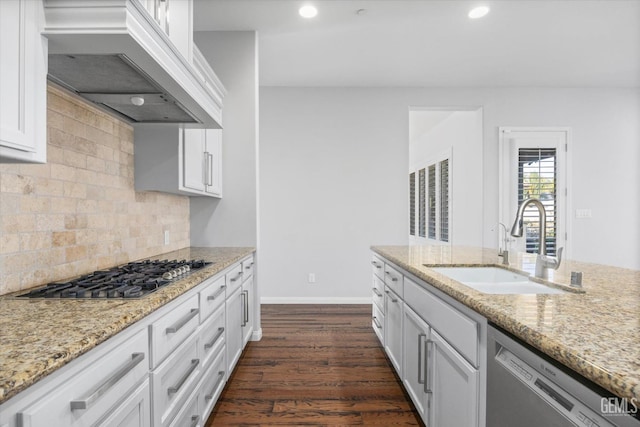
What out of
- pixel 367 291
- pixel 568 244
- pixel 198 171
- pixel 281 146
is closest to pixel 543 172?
pixel 568 244

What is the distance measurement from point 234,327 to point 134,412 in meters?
1.37

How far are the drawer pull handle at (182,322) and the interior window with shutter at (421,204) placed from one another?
21.9ft

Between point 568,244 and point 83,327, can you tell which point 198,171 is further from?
point 568,244

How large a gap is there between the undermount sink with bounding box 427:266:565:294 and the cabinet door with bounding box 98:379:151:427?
4.48 ft

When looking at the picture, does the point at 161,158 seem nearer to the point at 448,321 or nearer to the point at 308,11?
the point at 308,11

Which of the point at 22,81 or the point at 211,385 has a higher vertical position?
the point at 22,81

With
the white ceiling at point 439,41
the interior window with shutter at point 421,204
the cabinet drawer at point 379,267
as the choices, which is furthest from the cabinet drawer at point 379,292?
the interior window with shutter at point 421,204

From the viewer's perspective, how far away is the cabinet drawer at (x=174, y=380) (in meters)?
1.20

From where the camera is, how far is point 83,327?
0.91 m

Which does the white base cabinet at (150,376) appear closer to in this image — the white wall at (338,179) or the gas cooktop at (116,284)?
the gas cooktop at (116,284)

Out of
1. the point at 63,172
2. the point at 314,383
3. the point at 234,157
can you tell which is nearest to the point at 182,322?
the point at 63,172

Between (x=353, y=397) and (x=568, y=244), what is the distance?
4.12 metres

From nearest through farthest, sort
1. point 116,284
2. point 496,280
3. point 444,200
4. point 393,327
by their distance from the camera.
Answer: point 116,284 < point 496,280 < point 393,327 < point 444,200

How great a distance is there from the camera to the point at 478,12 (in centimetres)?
298
